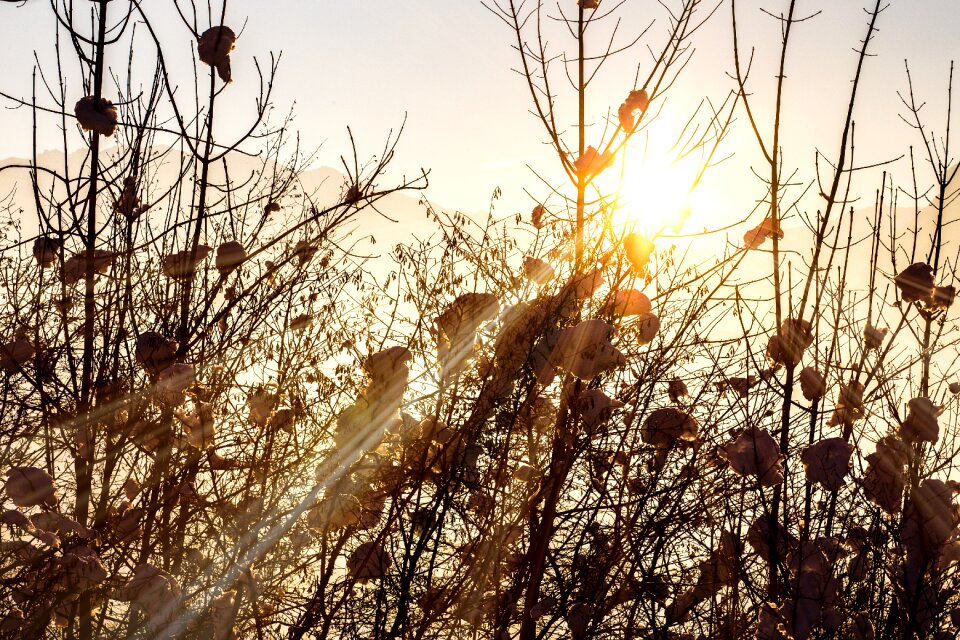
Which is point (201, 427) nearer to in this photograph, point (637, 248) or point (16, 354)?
point (16, 354)

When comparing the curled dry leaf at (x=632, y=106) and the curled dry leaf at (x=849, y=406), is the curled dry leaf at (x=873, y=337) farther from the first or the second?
the curled dry leaf at (x=632, y=106)

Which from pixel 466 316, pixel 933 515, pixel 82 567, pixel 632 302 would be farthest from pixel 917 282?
pixel 82 567

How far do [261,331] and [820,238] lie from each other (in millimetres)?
3576

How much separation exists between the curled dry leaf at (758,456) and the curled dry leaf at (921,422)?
0.70 meters

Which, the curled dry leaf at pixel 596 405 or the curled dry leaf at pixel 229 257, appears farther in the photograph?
the curled dry leaf at pixel 229 257

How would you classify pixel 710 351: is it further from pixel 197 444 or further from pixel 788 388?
pixel 197 444

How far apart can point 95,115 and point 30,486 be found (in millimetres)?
1492

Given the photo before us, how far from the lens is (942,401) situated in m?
3.89

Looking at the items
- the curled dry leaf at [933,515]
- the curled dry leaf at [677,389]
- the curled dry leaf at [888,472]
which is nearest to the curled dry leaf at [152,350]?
the curled dry leaf at [677,389]

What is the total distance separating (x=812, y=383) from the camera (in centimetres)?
305

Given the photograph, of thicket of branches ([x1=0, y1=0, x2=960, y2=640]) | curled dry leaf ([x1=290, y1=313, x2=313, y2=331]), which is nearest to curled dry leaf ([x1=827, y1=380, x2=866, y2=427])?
thicket of branches ([x1=0, y1=0, x2=960, y2=640])

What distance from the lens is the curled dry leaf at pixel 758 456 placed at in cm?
252

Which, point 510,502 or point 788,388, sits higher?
point 510,502

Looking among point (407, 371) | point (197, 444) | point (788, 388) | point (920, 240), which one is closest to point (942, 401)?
point (920, 240)
